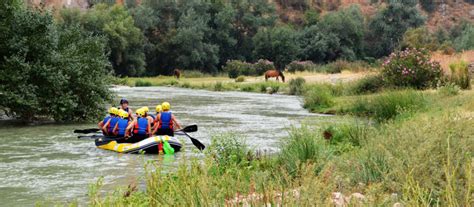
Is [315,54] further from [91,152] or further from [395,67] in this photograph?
[91,152]

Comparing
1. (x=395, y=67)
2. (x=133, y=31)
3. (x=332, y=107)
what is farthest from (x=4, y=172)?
(x=133, y=31)

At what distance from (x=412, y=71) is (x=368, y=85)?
2719mm

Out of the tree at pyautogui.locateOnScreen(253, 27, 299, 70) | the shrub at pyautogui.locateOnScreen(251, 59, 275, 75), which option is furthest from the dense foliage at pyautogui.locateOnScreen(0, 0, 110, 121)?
the tree at pyautogui.locateOnScreen(253, 27, 299, 70)

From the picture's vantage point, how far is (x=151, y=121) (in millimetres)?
14828

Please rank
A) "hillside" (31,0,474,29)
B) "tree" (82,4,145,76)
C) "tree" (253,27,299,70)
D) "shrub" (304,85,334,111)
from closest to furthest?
"shrub" (304,85,334,111) → "tree" (82,4,145,76) → "tree" (253,27,299,70) → "hillside" (31,0,474,29)

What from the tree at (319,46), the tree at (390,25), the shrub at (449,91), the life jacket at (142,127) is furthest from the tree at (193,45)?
the life jacket at (142,127)

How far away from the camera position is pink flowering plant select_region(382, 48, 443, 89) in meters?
24.0

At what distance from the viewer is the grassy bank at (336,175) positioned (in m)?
4.25

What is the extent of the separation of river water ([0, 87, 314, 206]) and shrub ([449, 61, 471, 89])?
5.87 metres

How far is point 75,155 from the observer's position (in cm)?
1344

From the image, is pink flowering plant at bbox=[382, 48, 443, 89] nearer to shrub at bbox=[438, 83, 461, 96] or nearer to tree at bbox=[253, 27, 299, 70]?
shrub at bbox=[438, 83, 461, 96]

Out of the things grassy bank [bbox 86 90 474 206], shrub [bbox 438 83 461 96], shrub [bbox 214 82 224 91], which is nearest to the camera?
grassy bank [bbox 86 90 474 206]

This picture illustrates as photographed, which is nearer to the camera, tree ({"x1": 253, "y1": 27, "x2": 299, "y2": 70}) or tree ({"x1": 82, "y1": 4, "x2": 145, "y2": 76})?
tree ({"x1": 82, "y1": 4, "x2": 145, "y2": 76})

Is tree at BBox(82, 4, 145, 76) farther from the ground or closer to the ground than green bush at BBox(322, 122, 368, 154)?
farther from the ground
